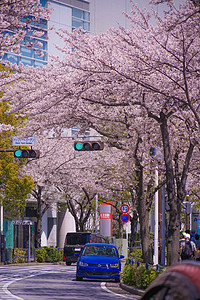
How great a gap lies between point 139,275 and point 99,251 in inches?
164

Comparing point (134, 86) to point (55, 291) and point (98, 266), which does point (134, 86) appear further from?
point (98, 266)

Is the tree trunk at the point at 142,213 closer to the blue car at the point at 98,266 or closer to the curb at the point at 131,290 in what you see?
the blue car at the point at 98,266

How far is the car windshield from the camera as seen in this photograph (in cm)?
2246

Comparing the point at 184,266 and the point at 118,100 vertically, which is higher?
the point at 118,100

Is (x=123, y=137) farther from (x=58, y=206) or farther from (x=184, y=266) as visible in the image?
(x=58, y=206)

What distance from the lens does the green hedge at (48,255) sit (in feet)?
136

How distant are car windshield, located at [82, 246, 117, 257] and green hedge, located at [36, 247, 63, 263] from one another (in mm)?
19165

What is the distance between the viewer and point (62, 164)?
4212 centimetres

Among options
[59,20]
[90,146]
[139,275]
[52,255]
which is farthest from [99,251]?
[59,20]

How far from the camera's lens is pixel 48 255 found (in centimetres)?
4262

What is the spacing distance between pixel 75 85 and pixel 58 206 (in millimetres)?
39658

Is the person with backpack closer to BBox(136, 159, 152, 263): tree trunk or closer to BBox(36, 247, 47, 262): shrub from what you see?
BBox(136, 159, 152, 263): tree trunk

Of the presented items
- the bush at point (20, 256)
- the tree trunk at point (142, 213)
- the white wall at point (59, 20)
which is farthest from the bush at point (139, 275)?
the white wall at point (59, 20)

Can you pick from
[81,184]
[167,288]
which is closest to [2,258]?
[81,184]
